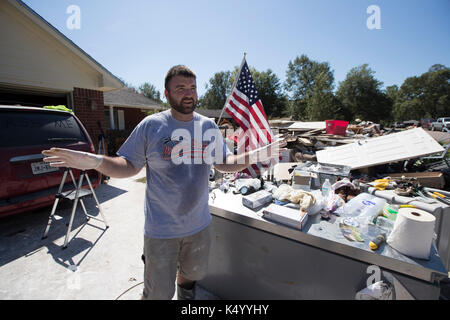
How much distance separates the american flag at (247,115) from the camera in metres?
3.08

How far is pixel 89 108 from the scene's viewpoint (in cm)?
685

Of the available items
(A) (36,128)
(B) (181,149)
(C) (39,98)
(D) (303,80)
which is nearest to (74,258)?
(A) (36,128)

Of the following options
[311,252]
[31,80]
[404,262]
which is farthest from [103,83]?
[404,262]

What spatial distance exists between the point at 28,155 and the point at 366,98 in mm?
47966

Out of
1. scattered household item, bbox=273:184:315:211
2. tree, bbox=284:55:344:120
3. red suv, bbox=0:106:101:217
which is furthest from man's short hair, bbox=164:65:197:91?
tree, bbox=284:55:344:120

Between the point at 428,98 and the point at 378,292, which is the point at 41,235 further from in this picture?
the point at 428,98

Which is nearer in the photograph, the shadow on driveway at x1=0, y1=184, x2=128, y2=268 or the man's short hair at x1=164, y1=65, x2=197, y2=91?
the man's short hair at x1=164, y1=65, x2=197, y2=91

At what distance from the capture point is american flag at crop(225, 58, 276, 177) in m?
3.08

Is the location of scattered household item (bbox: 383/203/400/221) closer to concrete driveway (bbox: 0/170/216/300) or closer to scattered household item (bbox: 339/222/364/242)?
scattered household item (bbox: 339/222/364/242)

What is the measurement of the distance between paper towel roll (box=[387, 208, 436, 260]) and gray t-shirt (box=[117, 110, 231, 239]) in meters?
1.36

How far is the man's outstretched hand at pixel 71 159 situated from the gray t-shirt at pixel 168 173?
0.73 feet

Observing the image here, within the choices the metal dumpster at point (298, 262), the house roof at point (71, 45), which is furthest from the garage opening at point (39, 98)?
the metal dumpster at point (298, 262)

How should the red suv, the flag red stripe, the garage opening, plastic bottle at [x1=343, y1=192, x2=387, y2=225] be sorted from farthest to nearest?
the garage opening
the flag red stripe
the red suv
plastic bottle at [x1=343, y1=192, x2=387, y2=225]

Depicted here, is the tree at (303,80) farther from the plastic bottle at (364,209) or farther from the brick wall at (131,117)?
the plastic bottle at (364,209)
